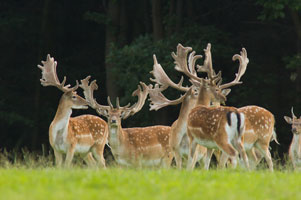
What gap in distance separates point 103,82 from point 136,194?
16266mm

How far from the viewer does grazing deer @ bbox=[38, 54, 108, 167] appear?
1210 centimetres

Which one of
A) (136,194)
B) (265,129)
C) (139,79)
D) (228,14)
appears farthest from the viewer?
(228,14)

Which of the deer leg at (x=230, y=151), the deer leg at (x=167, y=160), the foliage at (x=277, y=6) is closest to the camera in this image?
the deer leg at (x=230, y=151)

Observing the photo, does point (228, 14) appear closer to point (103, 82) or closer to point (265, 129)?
point (103, 82)

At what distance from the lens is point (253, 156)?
12.6 metres

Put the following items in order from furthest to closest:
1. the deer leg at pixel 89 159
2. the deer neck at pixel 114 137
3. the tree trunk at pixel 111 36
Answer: the tree trunk at pixel 111 36 → the deer leg at pixel 89 159 → the deer neck at pixel 114 137

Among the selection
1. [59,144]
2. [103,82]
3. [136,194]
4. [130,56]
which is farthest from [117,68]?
[136,194]

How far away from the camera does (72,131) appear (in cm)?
1224

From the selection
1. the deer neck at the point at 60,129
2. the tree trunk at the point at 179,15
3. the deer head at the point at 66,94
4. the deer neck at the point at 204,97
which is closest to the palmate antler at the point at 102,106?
the deer head at the point at 66,94

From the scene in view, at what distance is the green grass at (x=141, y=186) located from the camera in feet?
22.6

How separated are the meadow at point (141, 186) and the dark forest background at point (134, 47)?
9.47m

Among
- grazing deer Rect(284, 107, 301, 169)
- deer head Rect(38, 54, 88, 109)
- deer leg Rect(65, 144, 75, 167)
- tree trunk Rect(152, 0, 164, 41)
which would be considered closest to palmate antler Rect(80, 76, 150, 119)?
deer head Rect(38, 54, 88, 109)

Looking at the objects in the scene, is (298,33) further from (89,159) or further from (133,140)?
(89,159)

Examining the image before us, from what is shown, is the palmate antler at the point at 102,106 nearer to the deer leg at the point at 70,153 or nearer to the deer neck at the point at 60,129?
the deer neck at the point at 60,129
